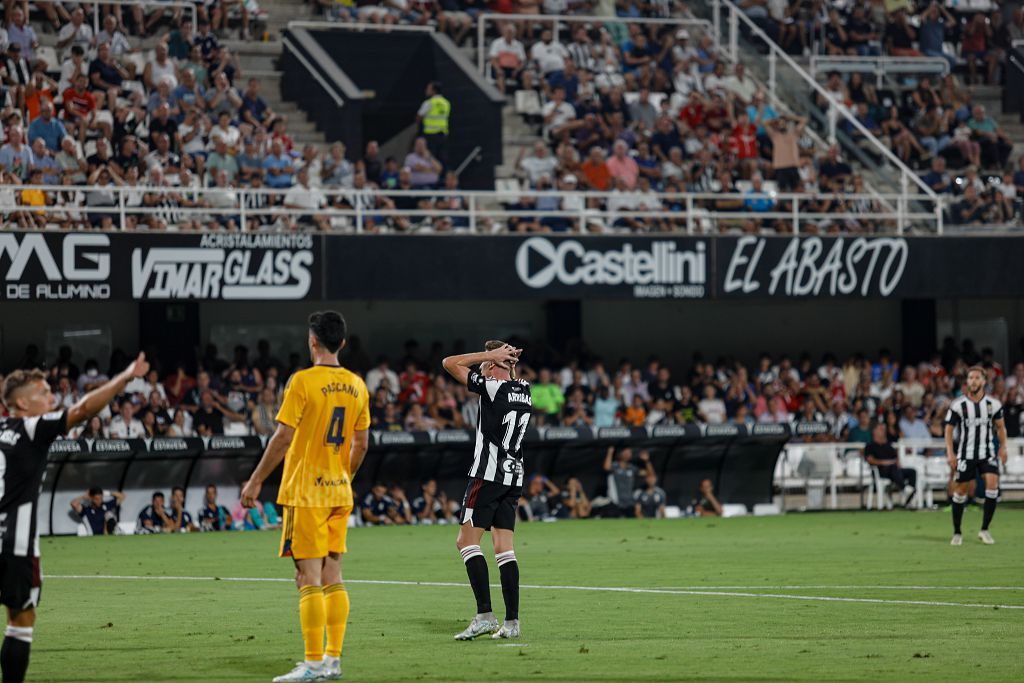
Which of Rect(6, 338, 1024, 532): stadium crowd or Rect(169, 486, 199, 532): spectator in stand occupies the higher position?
Rect(6, 338, 1024, 532): stadium crowd

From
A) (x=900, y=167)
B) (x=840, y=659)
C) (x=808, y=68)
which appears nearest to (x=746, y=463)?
(x=900, y=167)

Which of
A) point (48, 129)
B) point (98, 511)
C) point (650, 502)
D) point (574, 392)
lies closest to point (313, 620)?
point (98, 511)

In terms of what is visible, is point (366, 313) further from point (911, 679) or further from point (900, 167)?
point (911, 679)

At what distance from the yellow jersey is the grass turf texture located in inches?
43.4

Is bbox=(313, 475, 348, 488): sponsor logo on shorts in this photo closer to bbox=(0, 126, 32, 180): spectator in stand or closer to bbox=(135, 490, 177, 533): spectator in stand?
bbox=(135, 490, 177, 533): spectator in stand

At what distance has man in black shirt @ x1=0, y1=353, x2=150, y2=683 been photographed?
8.70 meters

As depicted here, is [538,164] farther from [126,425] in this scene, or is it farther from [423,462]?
[126,425]

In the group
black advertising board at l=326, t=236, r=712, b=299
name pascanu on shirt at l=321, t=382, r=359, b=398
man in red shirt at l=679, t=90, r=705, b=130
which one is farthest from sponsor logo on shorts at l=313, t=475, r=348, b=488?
man in red shirt at l=679, t=90, r=705, b=130

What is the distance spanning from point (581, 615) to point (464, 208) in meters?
18.4

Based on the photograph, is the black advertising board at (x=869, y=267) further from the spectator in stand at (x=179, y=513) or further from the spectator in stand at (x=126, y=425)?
the spectator in stand at (x=126, y=425)

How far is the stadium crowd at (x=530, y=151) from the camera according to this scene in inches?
1069

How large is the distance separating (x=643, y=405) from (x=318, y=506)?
20.6 m

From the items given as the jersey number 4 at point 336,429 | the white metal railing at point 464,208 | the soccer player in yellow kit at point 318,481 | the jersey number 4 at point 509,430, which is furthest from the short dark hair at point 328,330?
the white metal railing at point 464,208

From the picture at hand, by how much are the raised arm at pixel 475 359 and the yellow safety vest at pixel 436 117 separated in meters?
19.5
